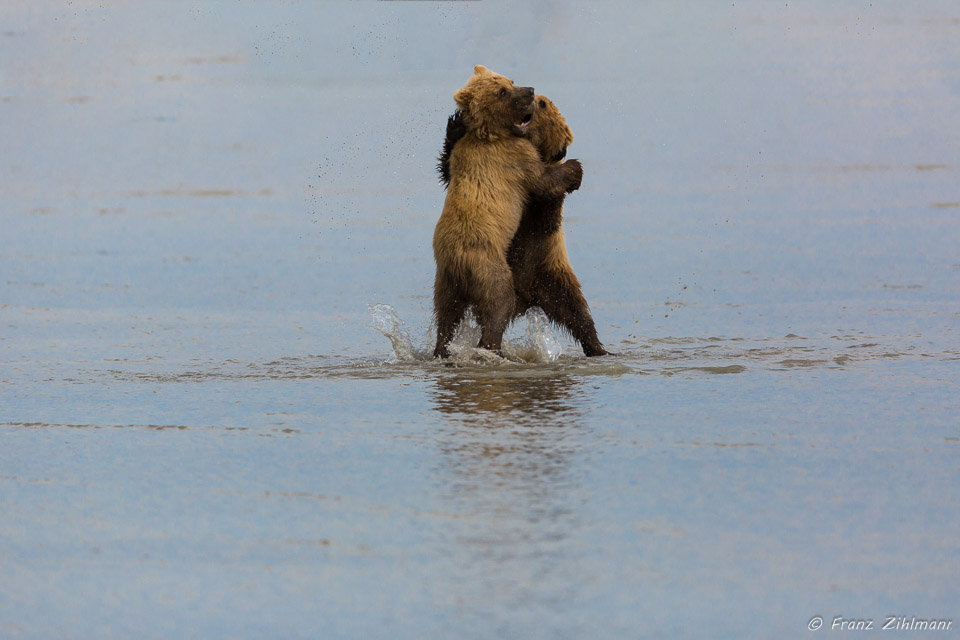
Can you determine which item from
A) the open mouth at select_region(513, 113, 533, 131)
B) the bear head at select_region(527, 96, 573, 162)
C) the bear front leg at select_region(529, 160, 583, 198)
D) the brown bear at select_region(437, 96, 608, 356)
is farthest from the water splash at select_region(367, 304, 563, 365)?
the open mouth at select_region(513, 113, 533, 131)

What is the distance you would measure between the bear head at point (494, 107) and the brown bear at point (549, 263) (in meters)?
0.28

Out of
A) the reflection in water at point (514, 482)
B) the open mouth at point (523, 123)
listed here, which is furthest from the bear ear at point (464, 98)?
the reflection in water at point (514, 482)

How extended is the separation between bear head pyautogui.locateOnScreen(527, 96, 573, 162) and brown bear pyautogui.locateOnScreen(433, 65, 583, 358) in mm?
96

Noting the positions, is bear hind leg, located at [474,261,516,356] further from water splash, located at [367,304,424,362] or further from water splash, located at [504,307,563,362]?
water splash, located at [367,304,424,362]

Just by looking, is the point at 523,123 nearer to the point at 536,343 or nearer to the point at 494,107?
the point at 494,107

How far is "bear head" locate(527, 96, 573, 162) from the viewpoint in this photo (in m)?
8.18

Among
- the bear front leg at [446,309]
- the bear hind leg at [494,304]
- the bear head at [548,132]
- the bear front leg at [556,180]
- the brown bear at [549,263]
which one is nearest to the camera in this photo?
the bear hind leg at [494,304]

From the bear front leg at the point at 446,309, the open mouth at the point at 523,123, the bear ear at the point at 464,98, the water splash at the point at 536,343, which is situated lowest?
the water splash at the point at 536,343

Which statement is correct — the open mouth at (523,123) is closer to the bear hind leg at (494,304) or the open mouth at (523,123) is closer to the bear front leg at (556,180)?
the bear front leg at (556,180)

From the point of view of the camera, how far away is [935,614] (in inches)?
145

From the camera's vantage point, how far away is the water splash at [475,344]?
7934 mm

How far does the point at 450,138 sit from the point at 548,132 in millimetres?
606

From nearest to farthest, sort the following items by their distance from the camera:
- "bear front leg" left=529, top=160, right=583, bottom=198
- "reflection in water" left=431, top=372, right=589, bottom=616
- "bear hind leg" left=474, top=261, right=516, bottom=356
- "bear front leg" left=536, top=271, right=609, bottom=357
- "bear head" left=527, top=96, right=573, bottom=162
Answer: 1. "reflection in water" left=431, top=372, right=589, bottom=616
2. "bear hind leg" left=474, top=261, right=516, bottom=356
3. "bear front leg" left=529, top=160, right=583, bottom=198
4. "bear head" left=527, top=96, right=573, bottom=162
5. "bear front leg" left=536, top=271, right=609, bottom=357

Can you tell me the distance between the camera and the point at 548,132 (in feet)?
27.1
